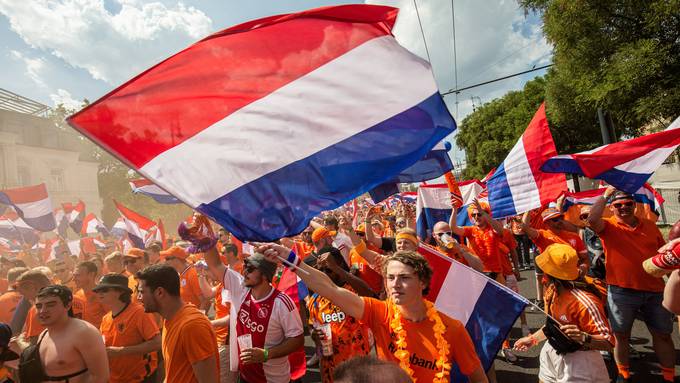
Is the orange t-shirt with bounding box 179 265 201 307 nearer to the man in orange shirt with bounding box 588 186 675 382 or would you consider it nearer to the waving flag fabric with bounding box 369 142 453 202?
the waving flag fabric with bounding box 369 142 453 202

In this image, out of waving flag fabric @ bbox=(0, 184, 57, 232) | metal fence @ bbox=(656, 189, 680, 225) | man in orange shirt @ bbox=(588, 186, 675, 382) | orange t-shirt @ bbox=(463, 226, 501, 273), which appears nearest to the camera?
man in orange shirt @ bbox=(588, 186, 675, 382)

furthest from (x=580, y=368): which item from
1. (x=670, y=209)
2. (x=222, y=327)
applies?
(x=670, y=209)

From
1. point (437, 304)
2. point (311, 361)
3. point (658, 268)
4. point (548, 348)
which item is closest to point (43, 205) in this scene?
point (311, 361)

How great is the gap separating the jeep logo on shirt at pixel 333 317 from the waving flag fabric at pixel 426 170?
121cm

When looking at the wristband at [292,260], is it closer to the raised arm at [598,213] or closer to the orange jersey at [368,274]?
the orange jersey at [368,274]

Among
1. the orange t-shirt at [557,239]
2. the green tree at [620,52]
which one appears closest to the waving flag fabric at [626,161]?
the orange t-shirt at [557,239]

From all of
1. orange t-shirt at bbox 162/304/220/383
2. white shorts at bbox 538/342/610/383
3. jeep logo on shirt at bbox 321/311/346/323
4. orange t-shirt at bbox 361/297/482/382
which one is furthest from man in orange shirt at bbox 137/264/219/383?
white shorts at bbox 538/342/610/383

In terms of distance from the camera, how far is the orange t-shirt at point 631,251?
407 cm

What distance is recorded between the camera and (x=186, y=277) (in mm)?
5324

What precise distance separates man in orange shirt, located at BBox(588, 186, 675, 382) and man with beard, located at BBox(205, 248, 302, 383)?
11.9 feet

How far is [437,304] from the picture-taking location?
9.77ft

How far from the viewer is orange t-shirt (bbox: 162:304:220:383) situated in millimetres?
2691

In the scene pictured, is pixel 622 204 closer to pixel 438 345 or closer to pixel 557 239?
pixel 557 239

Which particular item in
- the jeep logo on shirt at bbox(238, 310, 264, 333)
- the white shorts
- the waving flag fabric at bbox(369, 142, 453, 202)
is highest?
the waving flag fabric at bbox(369, 142, 453, 202)
